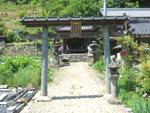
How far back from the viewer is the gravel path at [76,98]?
6613 millimetres

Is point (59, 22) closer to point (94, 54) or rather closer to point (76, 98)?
point (76, 98)

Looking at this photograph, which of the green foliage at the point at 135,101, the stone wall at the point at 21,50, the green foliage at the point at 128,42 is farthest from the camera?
the stone wall at the point at 21,50

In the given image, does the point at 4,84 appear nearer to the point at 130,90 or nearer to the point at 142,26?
the point at 130,90

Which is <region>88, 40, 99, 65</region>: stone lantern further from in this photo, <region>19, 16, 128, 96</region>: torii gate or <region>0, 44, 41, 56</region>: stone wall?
<region>0, 44, 41, 56</region>: stone wall

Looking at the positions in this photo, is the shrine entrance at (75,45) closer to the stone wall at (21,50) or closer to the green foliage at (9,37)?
the stone wall at (21,50)

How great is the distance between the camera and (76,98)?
810 centimetres

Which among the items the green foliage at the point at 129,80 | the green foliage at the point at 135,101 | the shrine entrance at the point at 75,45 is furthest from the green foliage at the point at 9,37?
the green foliage at the point at 135,101

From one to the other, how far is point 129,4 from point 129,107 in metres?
24.4

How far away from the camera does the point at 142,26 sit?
653 inches

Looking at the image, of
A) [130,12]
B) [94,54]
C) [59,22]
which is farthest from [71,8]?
[59,22]

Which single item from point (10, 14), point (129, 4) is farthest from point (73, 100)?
point (10, 14)

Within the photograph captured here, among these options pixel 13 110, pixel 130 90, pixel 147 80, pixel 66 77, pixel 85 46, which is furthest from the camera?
pixel 85 46

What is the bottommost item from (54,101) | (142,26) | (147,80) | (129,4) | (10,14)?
(54,101)

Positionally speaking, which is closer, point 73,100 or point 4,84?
point 73,100
